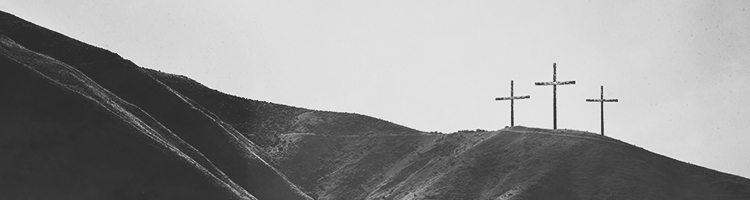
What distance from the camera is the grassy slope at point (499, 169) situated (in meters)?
58.9

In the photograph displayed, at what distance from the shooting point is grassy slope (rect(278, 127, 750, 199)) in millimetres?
58938

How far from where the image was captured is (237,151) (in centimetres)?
6506

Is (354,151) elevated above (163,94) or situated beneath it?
situated beneath

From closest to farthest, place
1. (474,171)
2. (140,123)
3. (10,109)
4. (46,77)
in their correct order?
1. (10,109)
2. (46,77)
3. (140,123)
4. (474,171)

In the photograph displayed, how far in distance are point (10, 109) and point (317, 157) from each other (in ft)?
122

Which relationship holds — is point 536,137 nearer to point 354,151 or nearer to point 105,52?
point 354,151

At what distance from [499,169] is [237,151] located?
2391cm

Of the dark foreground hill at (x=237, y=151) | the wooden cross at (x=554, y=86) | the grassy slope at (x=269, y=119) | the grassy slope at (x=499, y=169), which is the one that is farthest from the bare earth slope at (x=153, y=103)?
the wooden cross at (x=554, y=86)

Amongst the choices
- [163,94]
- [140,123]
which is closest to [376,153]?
[163,94]

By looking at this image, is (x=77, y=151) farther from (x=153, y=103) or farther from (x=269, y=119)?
(x=269, y=119)

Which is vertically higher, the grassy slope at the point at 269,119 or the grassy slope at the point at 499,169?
the grassy slope at the point at 269,119

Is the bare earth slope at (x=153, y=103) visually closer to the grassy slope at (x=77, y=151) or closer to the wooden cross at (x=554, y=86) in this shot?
the grassy slope at (x=77, y=151)

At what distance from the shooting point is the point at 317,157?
252ft

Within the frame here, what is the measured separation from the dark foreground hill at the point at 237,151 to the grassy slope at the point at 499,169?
0.15 metres
